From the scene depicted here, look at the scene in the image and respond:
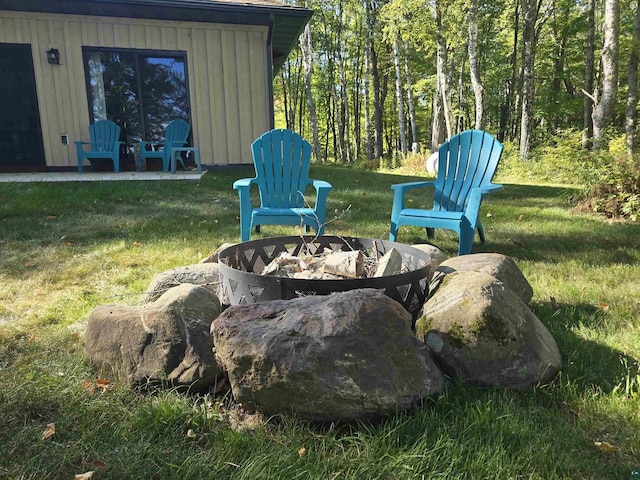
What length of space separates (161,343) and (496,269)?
5.37 feet

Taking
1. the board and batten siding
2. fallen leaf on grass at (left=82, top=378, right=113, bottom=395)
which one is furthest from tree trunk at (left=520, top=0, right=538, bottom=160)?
fallen leaf on grass at (left=82, top=378, right=113, bottom=395)

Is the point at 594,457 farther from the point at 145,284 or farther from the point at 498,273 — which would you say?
the point at 145,284

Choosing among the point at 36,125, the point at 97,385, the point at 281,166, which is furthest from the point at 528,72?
the point at 97,385

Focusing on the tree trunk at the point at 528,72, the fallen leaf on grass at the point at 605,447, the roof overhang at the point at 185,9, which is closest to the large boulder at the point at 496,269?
the fallen leaf on grass at the point at 605,447

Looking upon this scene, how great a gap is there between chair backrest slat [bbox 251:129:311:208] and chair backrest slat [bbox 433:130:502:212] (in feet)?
4.09

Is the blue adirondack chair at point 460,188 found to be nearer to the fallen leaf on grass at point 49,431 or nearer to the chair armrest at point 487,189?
the chair armrest at point 487,189

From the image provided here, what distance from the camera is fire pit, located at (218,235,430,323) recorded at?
6.01ft

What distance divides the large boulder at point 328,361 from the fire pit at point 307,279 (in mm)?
215

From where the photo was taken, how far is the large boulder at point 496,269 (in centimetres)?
228

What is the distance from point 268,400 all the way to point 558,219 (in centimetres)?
452

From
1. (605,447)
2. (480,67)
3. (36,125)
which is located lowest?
(605,447)

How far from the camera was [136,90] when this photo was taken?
8.58 metres

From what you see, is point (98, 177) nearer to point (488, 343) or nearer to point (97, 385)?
point (97, 385)

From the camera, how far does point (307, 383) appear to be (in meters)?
1.48
